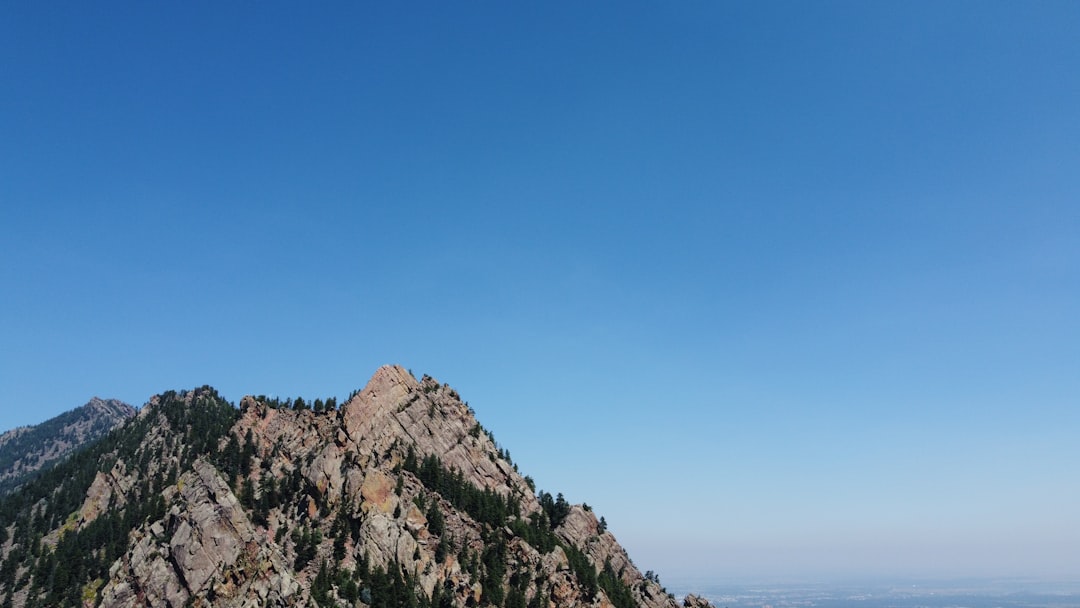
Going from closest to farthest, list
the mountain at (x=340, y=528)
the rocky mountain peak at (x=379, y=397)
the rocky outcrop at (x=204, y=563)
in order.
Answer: the rocky outcrop at (x=204, y=563) < the mountain at (x=340, y=528) < the rocky mountain peak at (x=379, y=397)

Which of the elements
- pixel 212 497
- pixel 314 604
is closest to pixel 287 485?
pixel 212 497

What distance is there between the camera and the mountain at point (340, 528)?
114 meters

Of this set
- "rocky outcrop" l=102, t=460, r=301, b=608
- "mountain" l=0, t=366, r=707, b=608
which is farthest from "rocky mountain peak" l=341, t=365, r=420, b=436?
"rocky outcrop" l=102, t=460, r=301, b=608

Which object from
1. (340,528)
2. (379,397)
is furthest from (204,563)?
(379,397)

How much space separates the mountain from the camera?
113812 millimetres

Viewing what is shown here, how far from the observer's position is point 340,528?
122062 millimetres

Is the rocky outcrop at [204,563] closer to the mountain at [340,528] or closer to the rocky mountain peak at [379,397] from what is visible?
the mountain at [340,528]

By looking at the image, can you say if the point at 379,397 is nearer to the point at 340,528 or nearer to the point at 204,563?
the point at 340,528

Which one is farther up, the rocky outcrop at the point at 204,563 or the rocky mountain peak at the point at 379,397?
the rocky mountain peak at the point at 379,397

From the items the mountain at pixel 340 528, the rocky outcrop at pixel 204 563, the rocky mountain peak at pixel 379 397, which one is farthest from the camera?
the rocky mountain peak at pixel 379 397

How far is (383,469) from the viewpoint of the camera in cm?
13250

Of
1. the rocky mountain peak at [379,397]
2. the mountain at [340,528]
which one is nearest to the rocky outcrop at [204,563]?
the mountain at [340,528]

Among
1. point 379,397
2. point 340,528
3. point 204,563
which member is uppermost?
point 379,397

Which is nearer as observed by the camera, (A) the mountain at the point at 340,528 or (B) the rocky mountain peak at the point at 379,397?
(A) the mountain at the point at 340,528
